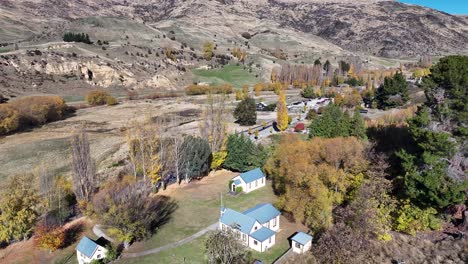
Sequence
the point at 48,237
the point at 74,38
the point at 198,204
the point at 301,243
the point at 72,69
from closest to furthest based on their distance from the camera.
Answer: the point at 301,243
the point at 48,237
the point at 198,204
the point at 72,69
the point at 74,38

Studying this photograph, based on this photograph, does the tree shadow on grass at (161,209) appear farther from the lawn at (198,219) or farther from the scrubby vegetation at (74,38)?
the scrubby vegetation at (74,38)

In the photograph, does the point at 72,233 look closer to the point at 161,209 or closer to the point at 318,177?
the point at 161,209

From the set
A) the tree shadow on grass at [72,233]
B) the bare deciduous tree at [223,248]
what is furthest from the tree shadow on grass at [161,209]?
the bare deciduous tree at [223,248]

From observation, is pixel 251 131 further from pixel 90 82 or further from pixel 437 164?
pixel 90 82

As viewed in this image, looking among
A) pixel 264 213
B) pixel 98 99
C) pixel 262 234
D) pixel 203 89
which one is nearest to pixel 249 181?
pixel 264 213

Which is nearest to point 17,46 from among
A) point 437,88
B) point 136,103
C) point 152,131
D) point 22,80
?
point 22,80

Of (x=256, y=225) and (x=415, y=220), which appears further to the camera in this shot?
(x=256, y=225)
